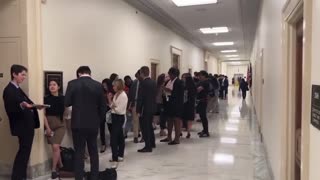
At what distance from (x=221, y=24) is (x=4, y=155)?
30.6 feet

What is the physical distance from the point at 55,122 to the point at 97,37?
8.39 feet

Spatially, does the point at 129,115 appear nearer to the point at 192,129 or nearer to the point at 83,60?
the point at 83,60

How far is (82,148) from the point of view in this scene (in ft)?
13.8

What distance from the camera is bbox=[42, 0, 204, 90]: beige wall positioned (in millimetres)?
5312

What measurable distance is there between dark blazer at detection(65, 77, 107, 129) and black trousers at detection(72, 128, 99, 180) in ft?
0.35

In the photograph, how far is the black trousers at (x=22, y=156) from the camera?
4.13 m

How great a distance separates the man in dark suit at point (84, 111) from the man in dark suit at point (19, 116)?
54cm

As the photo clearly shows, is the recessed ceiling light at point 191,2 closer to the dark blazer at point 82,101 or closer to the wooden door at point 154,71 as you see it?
the wooden door at point 154,71

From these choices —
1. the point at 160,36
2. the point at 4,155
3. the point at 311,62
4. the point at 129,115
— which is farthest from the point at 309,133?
the point at 160,36

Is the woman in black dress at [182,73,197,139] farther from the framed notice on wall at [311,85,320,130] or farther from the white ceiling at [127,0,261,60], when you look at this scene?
the framed notice on wall at [311,85,320,130]

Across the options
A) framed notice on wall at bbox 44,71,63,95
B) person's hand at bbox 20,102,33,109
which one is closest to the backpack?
person's hand at bbox 20,102,33,109

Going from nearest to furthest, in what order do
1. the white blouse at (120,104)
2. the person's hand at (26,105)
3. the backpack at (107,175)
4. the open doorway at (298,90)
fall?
the open doorway at (298,90) < the person's hand at (26,105) < the backpack at (107,175) < the white blouse at (120,104)

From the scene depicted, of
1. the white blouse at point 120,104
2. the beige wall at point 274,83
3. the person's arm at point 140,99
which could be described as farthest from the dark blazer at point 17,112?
the beige wall at point 274,83

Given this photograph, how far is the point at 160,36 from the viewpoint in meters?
11.2
